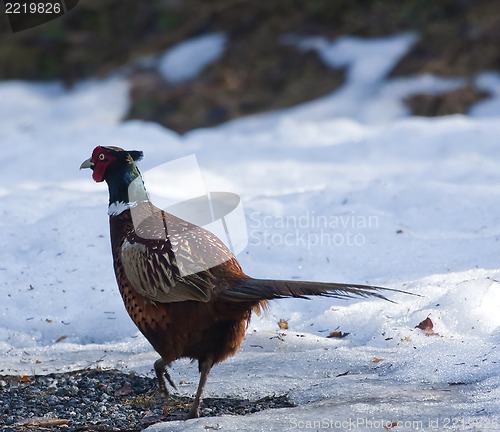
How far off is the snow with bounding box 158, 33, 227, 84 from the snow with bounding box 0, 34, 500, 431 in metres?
2.21

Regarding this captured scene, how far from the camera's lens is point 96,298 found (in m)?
4.86

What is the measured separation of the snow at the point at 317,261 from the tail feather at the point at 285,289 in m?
0.46

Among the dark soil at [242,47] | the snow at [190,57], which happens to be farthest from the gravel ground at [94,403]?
the snow at [190,57]

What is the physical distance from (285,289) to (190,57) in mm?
8204

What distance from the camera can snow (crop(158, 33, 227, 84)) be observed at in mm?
11055

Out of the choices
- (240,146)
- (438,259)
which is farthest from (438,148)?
(438,259)

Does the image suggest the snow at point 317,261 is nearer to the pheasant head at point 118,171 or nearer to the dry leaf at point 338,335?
the dry leaf at point 338,335

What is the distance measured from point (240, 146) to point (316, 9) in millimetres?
3939

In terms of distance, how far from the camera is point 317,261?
529 cm

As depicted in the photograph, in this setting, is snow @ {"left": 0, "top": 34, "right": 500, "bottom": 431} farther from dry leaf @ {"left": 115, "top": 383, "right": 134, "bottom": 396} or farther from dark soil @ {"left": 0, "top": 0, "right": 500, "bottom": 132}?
dark soil @ {"left": 0, "top": 0, "right": 500, "bottom": 132}

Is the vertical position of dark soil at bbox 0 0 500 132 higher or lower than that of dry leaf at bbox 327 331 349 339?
higher

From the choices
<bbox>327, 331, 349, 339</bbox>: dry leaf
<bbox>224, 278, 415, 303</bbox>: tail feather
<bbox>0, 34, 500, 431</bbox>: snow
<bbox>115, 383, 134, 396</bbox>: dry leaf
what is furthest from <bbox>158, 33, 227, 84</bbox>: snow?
<bbox>224, 278, 415, 303</bbox>: tail feather

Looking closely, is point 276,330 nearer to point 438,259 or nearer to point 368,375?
point 368,375

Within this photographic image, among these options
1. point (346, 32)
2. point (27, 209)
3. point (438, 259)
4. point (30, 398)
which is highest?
point (346, 32)
